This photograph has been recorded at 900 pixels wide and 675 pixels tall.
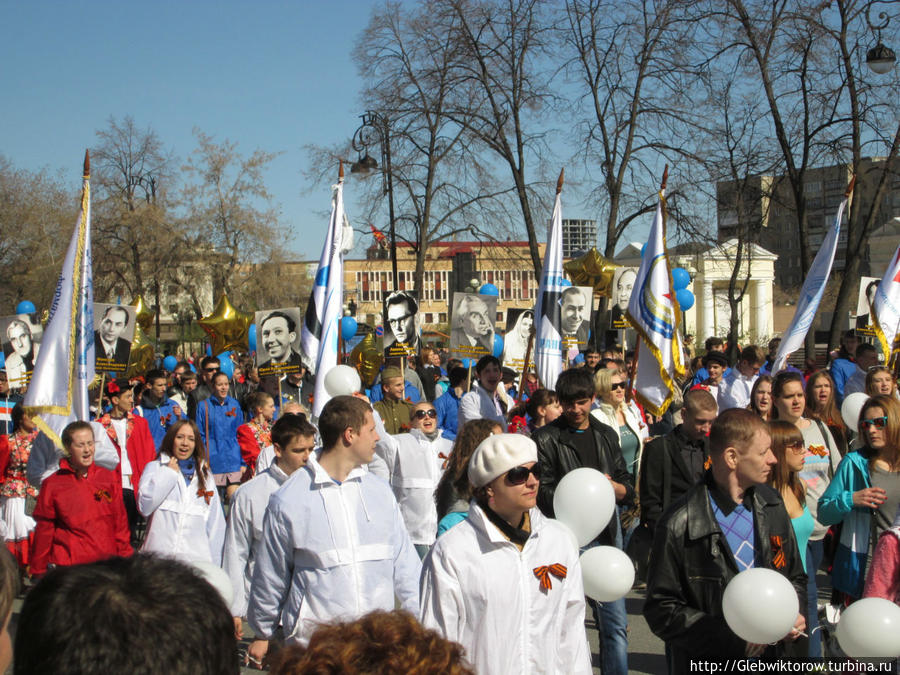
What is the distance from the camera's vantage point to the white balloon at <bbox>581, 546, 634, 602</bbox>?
14.2 ft

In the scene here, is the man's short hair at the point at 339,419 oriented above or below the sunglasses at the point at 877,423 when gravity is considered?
above

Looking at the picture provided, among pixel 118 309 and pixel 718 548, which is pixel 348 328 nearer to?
pixel 118 309

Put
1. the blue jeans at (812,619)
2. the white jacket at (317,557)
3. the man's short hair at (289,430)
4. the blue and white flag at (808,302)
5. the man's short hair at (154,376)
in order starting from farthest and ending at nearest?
the man's short hair at (154,376)
the blue and white flag at (808,302)
the man's short hair at (289,430)
the blue jeans at (812,619)
the white jacket at (317,557)

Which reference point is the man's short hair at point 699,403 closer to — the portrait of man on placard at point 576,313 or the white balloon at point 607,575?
the white balloon at point 607,575

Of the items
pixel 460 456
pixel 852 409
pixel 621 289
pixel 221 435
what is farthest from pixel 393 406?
pixel 621 289

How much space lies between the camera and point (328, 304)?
913cm

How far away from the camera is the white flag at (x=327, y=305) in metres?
8.88

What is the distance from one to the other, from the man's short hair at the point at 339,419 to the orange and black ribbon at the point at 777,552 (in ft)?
5.82

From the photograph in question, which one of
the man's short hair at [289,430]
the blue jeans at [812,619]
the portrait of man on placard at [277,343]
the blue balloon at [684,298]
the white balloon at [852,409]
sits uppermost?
the blue balloon at [684,298]

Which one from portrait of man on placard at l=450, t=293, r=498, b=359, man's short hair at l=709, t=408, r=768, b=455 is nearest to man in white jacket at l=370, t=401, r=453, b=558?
man's short hair at l=709, t=408, r=768, b=455

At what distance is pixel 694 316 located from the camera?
66.6 meters

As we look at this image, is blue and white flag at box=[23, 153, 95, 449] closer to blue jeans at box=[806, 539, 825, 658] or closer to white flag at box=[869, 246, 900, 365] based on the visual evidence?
blue jeans at box=[806, 539, 825, 658]

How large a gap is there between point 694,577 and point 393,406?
606 centimetres

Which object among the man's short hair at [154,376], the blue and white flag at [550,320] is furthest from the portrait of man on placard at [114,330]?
the blue and white flag at [550,320]
